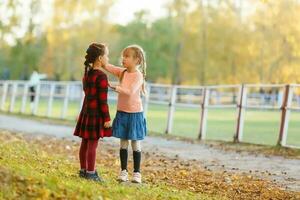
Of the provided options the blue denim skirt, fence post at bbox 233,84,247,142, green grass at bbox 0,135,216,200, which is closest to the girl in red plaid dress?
the blue denim skirt

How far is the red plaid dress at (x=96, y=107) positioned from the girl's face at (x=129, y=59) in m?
0.30

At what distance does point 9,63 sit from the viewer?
62781 mm

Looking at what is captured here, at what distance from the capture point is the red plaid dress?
7.32 meters

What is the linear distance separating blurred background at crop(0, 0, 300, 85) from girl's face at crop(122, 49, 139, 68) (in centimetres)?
3075

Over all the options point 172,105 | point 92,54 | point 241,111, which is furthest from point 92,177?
point 172,105

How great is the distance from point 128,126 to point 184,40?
47.4 meters

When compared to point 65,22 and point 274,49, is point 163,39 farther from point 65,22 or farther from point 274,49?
point 274,49

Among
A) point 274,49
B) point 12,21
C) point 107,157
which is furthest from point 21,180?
point 274,49

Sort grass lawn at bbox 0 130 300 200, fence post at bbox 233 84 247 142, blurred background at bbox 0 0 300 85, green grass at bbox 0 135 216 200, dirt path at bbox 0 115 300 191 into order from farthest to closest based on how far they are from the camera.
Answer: blurred background at bbox 0 0 300 85 → fence post at bbox 233 84 247 142 → dirt path at bbox 0 115 300 191 → grass lawn at bbox 0 130 300 200 → green grass at bbox 0 135 216 200

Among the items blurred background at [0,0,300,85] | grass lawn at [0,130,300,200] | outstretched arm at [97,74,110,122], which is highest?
blurred background at [0,0,300,85]

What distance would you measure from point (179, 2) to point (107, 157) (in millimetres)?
41626

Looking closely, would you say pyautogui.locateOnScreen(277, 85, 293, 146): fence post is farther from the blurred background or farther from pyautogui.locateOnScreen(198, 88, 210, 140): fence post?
the blurred background

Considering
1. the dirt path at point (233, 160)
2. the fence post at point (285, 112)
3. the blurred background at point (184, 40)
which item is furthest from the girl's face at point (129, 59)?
the blurred background at point (184, 40)

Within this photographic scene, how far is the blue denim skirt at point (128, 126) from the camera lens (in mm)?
7527
